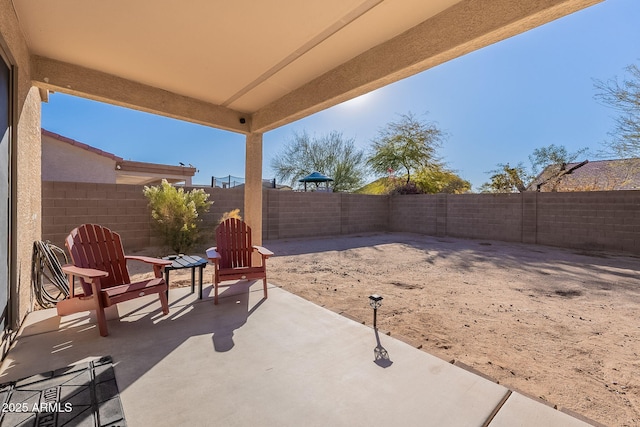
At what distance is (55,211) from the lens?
18.5ft

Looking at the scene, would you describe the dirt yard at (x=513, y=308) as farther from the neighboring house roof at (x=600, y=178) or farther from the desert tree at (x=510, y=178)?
the desert tree at (x=510, y=178)

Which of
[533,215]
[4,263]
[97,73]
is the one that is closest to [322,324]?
[4,263]

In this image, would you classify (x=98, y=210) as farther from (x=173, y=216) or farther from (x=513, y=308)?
(x=513, y=308)

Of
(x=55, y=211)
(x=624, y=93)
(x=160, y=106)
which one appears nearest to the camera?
(x=160, y=106)

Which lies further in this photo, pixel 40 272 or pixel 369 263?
pixel 369 263

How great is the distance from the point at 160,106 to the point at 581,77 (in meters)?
11.0

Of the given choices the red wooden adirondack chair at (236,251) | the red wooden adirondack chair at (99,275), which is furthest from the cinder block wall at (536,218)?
the red wooden adirondack chair at (99,275)

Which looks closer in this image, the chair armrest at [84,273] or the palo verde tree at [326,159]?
the chair armrest at [84,273]

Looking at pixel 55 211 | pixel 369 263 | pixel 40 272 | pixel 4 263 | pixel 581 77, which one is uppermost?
pixel 581 77

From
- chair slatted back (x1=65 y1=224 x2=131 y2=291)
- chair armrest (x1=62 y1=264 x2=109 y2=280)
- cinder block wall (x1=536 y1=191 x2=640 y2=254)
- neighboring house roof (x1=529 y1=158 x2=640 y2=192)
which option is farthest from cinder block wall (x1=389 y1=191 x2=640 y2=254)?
chair armrest (x1=62 y1=264 x2=109 y2=280)

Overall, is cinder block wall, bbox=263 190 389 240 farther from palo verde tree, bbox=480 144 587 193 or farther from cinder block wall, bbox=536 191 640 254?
cinder block wall, bbox=536 191 640 254

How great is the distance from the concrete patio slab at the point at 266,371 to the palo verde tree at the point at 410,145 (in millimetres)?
13630

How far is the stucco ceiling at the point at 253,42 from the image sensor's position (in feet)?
6.75

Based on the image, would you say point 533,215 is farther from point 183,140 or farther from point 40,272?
point 183,140
